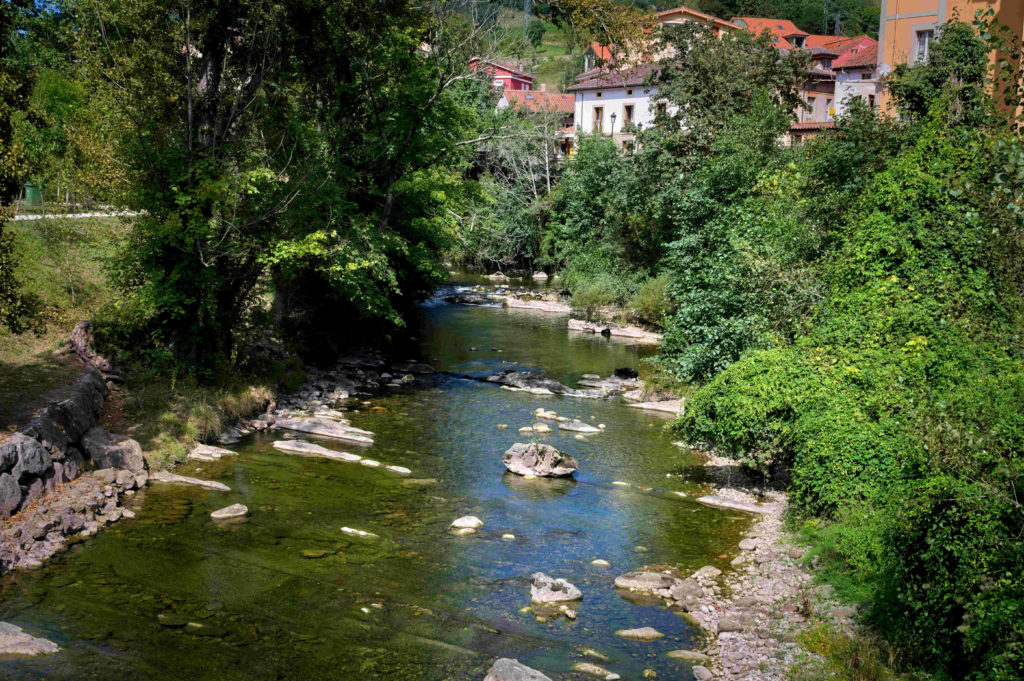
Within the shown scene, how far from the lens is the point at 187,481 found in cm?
1545

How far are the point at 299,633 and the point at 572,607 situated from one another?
378 cm

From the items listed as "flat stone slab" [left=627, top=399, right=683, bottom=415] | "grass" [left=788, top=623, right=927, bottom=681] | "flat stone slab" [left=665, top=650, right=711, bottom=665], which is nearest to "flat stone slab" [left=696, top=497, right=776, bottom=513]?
"grass" [left=788, top=623, right=927, bottom=681]

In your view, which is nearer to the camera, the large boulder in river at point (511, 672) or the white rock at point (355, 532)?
the large boulder in river at point (511, 672)

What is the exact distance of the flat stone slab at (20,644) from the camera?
9125 mm

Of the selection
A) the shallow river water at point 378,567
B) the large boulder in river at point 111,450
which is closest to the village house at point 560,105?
the shallow river water at point 378,567

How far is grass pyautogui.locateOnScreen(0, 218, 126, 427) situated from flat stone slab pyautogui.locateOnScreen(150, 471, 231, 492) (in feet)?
8.01

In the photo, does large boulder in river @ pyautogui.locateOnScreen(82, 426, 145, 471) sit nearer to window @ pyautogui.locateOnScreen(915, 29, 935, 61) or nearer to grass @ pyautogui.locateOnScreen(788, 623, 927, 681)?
grass @ pyautogui.locateOnScreen(788, 623, 927, 681)

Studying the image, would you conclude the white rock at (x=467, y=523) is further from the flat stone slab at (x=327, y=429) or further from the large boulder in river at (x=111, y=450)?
the large boulder in river at (x=111, y=450)

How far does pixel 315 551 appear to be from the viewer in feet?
42.4

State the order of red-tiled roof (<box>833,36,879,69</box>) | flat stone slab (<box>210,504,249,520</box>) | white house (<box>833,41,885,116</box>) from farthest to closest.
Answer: red-tiled roof (<box>833,36,879,69</box>) < white house (<box>833,41,885,116</box>) < flat stone slab (<box>210,504,249,520</box>)

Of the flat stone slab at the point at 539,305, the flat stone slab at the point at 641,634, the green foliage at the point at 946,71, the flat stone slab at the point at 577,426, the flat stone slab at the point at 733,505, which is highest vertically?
the green foliage at the point at 946,71

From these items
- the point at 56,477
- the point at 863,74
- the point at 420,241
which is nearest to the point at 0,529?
the point at 56,477

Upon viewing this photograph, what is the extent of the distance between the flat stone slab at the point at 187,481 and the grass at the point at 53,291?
244cm

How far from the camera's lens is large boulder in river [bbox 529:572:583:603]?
1167 centimetres
